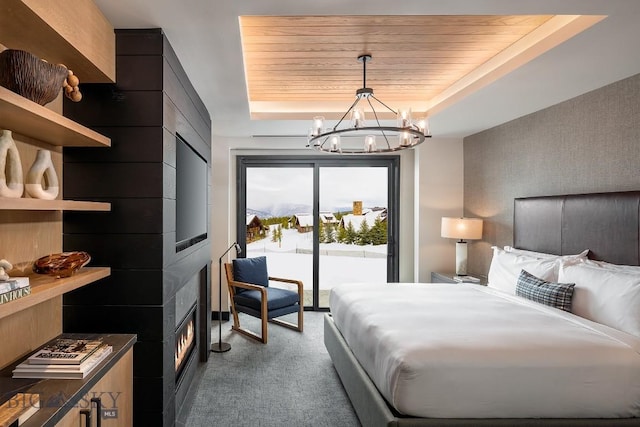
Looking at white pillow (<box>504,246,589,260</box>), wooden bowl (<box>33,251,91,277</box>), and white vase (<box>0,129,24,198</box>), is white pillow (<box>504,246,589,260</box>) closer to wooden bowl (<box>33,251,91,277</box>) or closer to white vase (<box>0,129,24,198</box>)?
wooden bowl (<box>33,251,91,277</box>)

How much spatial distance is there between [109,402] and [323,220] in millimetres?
3818

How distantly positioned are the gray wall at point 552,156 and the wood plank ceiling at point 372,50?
88cm

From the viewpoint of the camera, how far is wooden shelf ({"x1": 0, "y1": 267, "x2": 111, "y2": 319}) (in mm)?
1176

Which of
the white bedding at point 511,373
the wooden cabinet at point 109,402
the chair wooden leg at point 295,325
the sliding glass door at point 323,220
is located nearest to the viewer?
the wooden cabinet at point 109,402

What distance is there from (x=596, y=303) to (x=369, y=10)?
2.24 meters

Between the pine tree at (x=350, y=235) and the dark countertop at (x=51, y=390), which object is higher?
the pine tree at (x=350, y=235)

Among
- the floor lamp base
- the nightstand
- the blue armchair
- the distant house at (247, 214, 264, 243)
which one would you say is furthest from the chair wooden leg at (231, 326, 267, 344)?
the nightstand

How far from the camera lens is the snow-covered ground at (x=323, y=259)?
17.2ft

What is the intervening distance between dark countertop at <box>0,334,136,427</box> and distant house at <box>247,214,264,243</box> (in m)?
3.60

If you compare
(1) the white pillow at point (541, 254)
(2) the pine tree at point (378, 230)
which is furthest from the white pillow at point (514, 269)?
(2) the pine tree at point (378, 230)

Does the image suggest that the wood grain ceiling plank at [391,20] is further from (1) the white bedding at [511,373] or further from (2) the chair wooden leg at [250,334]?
(2) the chair wooden leg at [250,334]

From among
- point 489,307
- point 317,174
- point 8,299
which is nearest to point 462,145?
point 317,174

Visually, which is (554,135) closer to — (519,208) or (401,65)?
(519,208)

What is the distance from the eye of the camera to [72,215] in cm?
193
